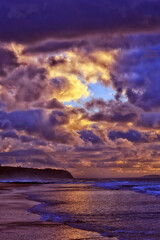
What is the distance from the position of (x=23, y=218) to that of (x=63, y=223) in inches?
115

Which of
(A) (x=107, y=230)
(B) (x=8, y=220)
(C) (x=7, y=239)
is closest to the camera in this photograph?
(C) (x=7, y=239)

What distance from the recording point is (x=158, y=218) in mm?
18094

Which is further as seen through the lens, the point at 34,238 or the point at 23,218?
the point at 23,218

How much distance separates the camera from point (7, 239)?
1236 centimetres

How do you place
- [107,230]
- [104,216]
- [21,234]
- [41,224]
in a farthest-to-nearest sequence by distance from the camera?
[104,216]
[41,224]
[107,230]
[21,234]

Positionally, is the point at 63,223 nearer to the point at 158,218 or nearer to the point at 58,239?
the point at 58,239

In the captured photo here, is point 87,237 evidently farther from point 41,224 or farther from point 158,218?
point 158,218

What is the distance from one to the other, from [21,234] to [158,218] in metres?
8.22

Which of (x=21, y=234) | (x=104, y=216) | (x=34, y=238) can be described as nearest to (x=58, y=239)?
(x=34, y=238)

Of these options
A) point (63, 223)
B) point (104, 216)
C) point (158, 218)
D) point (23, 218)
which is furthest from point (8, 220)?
point (158, 218)

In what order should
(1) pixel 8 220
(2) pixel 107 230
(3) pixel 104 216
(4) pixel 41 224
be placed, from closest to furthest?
1. (2) pixel 107 230
2. (4) pixel 41 224
3. (1) pixel 8 220
4. (3) pixel 104 216

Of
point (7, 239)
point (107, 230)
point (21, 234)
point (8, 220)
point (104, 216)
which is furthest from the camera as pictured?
point (104, 216)

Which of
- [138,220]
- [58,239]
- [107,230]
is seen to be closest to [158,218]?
[138,220]

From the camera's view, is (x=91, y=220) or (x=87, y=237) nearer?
(x=87, y=237)
